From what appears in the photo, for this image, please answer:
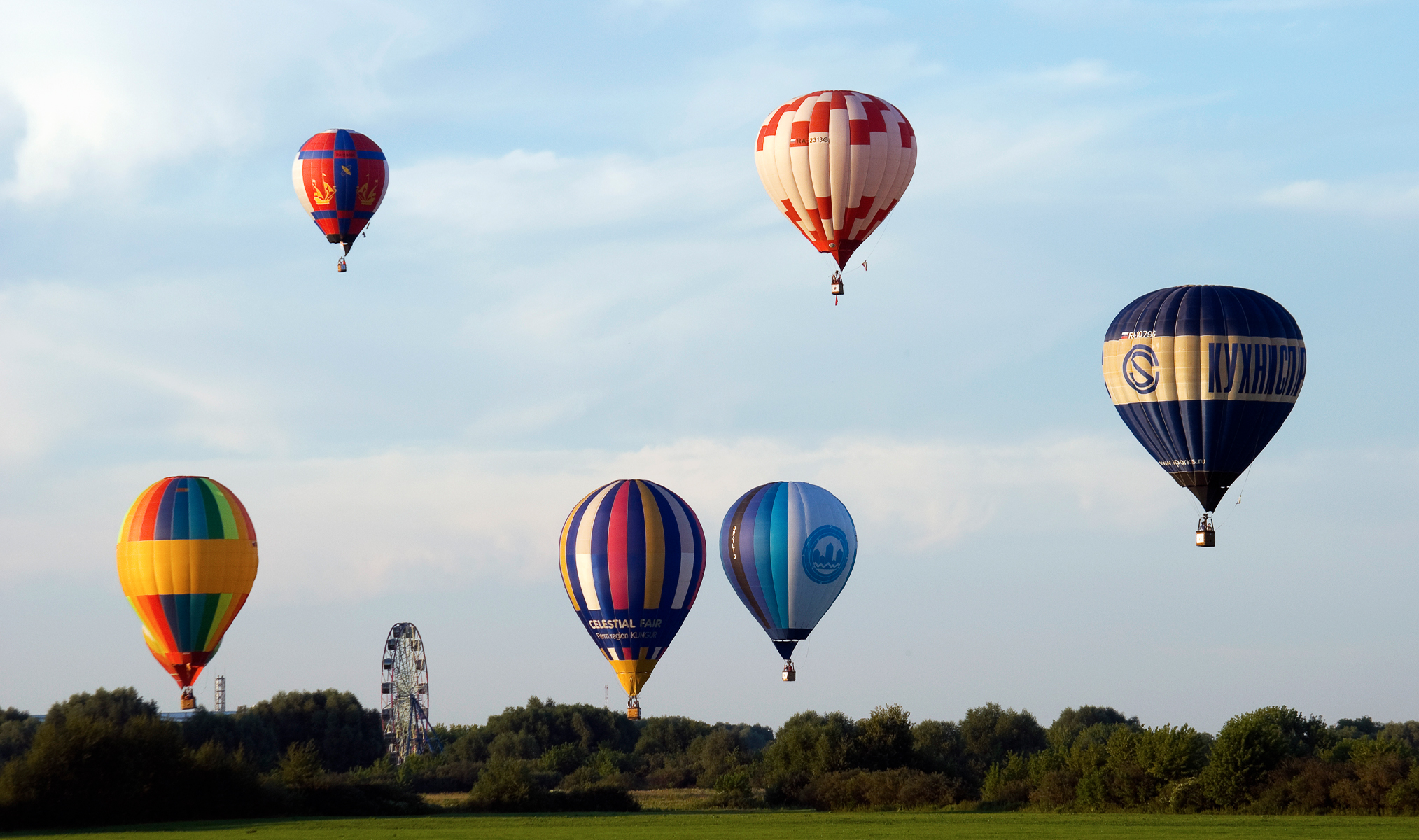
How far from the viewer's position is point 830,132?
47250 mm

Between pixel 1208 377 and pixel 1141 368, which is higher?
pixel 1141 368

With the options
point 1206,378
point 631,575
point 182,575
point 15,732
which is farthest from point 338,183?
point 15,732

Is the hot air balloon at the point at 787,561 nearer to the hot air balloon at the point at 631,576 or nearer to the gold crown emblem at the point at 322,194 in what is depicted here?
the hot air balloon at the point at 631,576

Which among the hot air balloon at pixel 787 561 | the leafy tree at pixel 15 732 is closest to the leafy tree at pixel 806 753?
the hot air balloon at pixel 787 561

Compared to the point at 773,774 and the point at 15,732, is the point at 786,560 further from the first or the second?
the point at 15,732

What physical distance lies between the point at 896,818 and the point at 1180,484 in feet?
39.7

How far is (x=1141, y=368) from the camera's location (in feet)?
149

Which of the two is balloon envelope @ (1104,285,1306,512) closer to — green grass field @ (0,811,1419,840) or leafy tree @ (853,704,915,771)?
green grass field @ (0,811,1419,840)

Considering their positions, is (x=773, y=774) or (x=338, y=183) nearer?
(x=338, y=183)

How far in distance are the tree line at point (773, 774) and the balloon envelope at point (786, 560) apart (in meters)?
5.90

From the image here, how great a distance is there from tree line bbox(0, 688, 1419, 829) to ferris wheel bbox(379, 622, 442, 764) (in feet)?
5.19

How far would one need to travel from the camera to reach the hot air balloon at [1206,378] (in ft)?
146

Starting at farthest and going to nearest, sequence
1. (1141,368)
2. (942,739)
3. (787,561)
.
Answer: (942,739), (787,561), (1141,368)

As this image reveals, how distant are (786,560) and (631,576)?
6494mm
